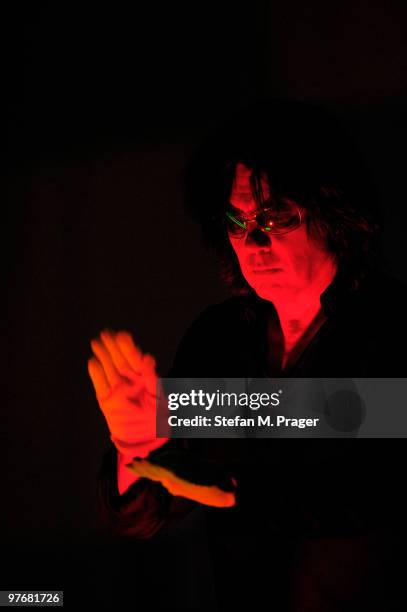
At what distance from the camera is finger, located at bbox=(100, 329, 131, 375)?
965 mm

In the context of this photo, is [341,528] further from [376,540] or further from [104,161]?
[104,161]

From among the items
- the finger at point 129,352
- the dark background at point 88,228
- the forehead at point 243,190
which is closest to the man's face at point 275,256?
the forehead at point 243,190

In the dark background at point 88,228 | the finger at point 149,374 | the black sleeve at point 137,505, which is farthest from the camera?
the dark background at point 88,228

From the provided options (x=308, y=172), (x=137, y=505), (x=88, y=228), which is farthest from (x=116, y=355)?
(x=88, y=228)

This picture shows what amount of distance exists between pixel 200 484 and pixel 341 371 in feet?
0.95

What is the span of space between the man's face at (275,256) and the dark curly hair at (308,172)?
0.02 meters

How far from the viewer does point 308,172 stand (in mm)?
1105

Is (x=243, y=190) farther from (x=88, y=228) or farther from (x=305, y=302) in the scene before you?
(x=88, y=228)

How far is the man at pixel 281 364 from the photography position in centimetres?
97

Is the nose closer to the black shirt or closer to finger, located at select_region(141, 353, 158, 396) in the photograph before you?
the black shirt

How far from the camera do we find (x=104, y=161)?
5.46ft

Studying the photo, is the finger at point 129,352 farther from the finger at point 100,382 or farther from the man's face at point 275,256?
the man's face at point 275,256

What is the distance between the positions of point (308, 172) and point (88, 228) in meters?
0.70

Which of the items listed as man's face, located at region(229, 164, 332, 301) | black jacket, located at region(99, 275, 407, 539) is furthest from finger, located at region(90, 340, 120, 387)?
man's face, located at region(229, 164, 332, 301)
